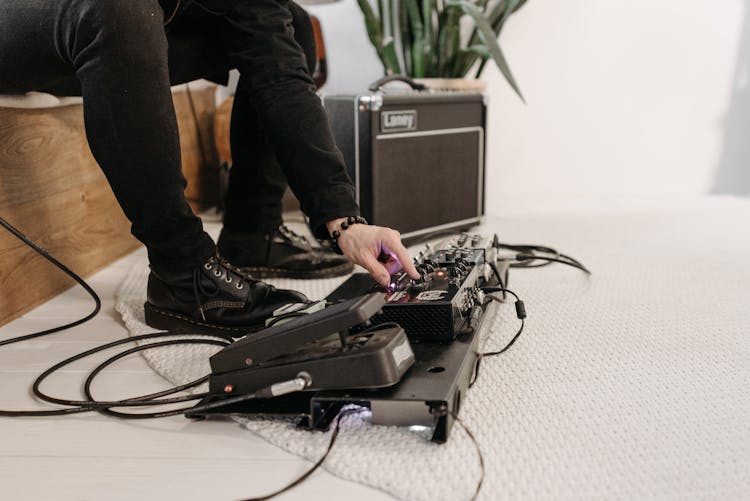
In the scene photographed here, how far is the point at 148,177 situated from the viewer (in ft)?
3.04

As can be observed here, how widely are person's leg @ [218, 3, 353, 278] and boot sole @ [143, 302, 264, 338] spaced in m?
0.31

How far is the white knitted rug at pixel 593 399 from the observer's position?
669 mm

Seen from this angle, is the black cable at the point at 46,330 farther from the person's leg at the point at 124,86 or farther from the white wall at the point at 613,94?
the white wall at the point at 613,94

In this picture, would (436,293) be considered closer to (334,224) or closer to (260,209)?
(334,224)

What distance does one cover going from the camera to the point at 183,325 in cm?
105

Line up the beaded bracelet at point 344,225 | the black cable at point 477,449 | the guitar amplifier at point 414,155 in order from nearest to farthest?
1. the black cable at point 477,449
2. the beaded bracelet at point 344,225
3. the guitar amplifier at point 414,155

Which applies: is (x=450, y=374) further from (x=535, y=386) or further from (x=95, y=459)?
(x=95, y=459)

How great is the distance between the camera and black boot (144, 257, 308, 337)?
1.01m

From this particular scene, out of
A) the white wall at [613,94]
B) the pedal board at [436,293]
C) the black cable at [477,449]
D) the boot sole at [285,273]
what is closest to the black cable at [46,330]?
the boot sole at [285,273]

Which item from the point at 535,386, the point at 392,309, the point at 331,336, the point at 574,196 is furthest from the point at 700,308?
the point at 574,196

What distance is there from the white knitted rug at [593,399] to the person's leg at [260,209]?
5cm

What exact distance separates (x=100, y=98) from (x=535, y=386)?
63 centimetres

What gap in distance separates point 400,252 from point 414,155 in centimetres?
85

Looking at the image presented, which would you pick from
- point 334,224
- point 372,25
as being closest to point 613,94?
point 372,25
